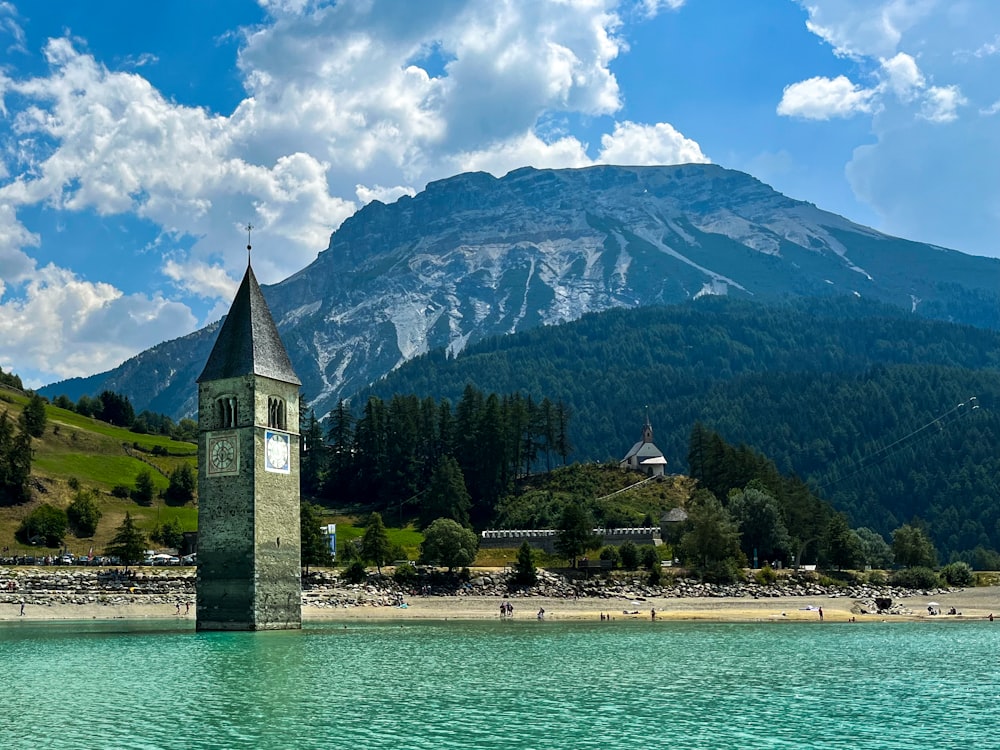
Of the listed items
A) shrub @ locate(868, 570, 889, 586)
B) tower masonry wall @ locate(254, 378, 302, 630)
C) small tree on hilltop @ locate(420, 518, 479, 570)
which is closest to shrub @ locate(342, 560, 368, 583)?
small tree on hilltop @ locate(420, 518, 479, 570)

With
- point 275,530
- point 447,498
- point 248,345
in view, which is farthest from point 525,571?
point 248,345

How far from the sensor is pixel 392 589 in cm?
8069

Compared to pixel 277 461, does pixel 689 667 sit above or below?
below

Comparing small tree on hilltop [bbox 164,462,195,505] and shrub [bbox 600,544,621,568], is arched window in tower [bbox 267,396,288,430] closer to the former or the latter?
shrub [bbox 600,544,621,568]

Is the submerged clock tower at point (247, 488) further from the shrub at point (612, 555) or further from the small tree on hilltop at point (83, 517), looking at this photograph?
the small tree on hilltop at point (83, 517)

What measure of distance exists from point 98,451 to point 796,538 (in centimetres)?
8390

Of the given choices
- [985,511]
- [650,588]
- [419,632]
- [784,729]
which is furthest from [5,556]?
[985,511]

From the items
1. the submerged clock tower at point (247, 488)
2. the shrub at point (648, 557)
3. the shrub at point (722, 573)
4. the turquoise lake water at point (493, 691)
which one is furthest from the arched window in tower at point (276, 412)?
the shrub at point (722, 573)

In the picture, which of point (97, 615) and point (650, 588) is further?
point (650, 588)

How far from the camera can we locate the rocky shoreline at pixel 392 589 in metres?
74.7

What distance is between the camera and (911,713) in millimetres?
29969

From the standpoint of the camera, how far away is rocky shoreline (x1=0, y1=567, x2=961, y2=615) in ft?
245

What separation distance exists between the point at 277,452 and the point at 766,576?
1880 inches

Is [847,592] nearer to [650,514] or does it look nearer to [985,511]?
[650,514]
